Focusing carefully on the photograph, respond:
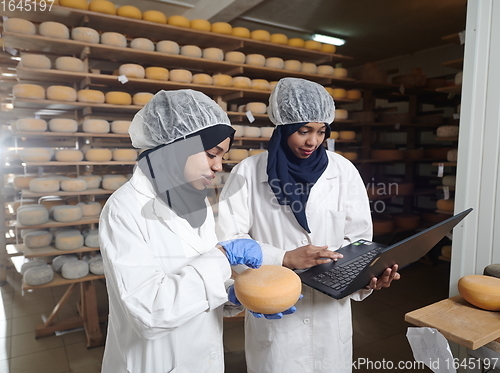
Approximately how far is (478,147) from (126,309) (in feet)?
4.96

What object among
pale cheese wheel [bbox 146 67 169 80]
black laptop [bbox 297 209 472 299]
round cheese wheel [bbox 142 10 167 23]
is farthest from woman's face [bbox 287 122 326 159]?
round cheese wheel [bbox 142 10 167 23]

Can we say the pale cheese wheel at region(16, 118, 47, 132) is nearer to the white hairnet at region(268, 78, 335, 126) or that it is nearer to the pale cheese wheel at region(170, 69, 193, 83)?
the pale cheese wheel at region(170, 69, 193, 83)

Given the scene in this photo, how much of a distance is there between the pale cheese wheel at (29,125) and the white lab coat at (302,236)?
71.4 inches

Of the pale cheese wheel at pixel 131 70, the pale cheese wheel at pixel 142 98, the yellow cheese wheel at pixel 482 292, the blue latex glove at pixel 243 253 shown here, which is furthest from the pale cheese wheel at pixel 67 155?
the yellow cheese wheel at pixel 482 292

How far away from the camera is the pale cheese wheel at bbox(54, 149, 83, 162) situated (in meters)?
2.60

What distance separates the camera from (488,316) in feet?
3.79

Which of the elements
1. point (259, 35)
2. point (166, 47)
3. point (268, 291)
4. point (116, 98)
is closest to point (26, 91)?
point (116, 98)

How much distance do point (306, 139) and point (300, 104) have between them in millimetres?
126

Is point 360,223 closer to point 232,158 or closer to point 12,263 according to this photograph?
point 232,158

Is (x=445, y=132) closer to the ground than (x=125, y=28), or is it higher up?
closer to the ground

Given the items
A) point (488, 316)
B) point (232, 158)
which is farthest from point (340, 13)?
point (488, 316)

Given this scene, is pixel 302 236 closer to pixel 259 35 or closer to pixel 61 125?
pixel 61 125

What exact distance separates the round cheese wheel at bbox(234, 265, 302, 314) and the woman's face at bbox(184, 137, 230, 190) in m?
0.27

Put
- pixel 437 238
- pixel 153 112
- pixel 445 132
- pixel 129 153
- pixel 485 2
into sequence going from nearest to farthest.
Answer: pixel 153 112, pixel 437 238, pixel 485 2, pixel 129 153, pixel 445 132
